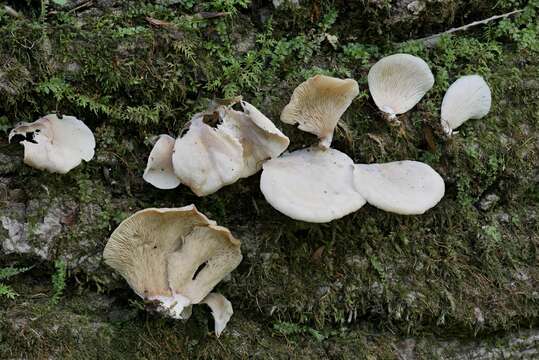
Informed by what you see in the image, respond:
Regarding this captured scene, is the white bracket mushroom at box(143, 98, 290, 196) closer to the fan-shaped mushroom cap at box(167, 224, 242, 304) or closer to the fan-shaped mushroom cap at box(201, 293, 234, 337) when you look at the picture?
the fan-shaped mushroom cap at box(167, 224, 242, 304)

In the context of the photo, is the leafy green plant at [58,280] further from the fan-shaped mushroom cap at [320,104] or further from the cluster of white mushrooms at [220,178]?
the fan-shaped mushroom cap at [320,104]

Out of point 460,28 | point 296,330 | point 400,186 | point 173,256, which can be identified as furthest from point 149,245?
point 460,28

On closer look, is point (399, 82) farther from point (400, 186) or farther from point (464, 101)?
point (400, 186)

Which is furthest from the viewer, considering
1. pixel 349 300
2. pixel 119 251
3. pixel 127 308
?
pixel 349 300

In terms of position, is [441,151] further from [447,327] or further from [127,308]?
[127,308]

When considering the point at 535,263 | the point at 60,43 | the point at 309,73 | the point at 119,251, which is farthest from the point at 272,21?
the point at 535,263

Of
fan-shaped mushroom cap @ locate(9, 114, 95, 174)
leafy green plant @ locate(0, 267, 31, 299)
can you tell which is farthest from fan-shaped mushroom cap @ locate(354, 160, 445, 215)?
leafy green plant @ locate(0, 267, 31, 299)

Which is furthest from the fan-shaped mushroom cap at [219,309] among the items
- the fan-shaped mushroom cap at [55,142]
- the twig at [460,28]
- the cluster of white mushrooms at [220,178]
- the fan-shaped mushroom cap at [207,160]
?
the twig at [460,28]
